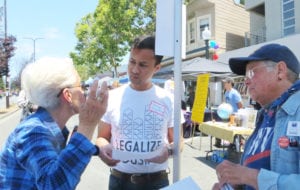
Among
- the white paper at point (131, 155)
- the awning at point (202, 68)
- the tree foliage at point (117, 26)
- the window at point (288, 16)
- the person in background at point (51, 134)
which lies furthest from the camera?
the tree foliage at point (117, 26)

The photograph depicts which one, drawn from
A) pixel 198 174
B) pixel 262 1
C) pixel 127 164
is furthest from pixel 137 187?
pixel 262 1

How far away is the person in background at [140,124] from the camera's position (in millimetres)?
2451

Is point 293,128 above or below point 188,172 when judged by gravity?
above

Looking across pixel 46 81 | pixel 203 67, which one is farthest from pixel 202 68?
pixel 46 81

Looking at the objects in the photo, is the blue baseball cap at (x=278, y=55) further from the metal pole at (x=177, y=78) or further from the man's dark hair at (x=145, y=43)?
the man's dark hair at (x=145, y=43)

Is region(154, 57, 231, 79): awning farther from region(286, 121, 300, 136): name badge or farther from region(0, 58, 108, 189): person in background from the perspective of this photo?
region(286, 121, 300, 136): name badge

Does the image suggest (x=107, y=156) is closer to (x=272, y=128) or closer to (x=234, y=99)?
(x=272, y=128)

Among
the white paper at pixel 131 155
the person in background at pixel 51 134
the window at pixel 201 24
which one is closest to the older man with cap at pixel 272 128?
the white paper at pixel 131 155

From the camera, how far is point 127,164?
8.10ft

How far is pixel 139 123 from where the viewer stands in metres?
2.46

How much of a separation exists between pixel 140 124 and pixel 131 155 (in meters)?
0.21

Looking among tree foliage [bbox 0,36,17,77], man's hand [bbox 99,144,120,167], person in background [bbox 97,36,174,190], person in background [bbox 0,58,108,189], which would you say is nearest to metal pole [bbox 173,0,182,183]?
person in background [bbox 97,36,174,190]

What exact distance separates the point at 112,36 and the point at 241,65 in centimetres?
2423

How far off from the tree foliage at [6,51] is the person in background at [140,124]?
24702 mm
